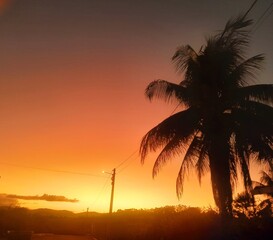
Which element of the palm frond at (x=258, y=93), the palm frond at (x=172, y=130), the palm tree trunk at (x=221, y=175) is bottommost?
the palm tree trunk at (x=221, y=175)

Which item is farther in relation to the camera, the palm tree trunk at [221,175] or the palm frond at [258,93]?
the palm frond at [258,93]

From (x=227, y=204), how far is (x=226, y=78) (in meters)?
5.94

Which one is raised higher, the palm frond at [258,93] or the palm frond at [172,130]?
the palm frond at [258,93]

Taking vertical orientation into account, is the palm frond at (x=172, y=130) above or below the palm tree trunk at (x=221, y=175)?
above

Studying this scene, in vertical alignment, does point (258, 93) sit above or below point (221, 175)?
above

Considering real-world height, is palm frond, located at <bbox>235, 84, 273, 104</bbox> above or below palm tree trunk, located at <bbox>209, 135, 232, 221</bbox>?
above

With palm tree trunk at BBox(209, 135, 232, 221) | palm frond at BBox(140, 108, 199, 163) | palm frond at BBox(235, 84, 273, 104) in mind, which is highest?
palm frond at BBox(235, 84, 273, 104)

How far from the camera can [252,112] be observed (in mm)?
15211

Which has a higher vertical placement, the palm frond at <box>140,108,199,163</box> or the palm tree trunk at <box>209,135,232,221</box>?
the palm frond at <box>140,108,199,163</box>

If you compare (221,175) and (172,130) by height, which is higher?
(172,130)

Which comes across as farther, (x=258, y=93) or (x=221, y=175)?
(x=258, y=93)

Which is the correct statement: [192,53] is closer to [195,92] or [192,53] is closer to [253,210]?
[195,92]

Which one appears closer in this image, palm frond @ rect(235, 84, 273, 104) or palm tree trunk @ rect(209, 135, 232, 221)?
palm tree trunk @ rect(209, 135, 232, 221)

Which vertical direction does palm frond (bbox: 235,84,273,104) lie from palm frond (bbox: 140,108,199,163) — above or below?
above
